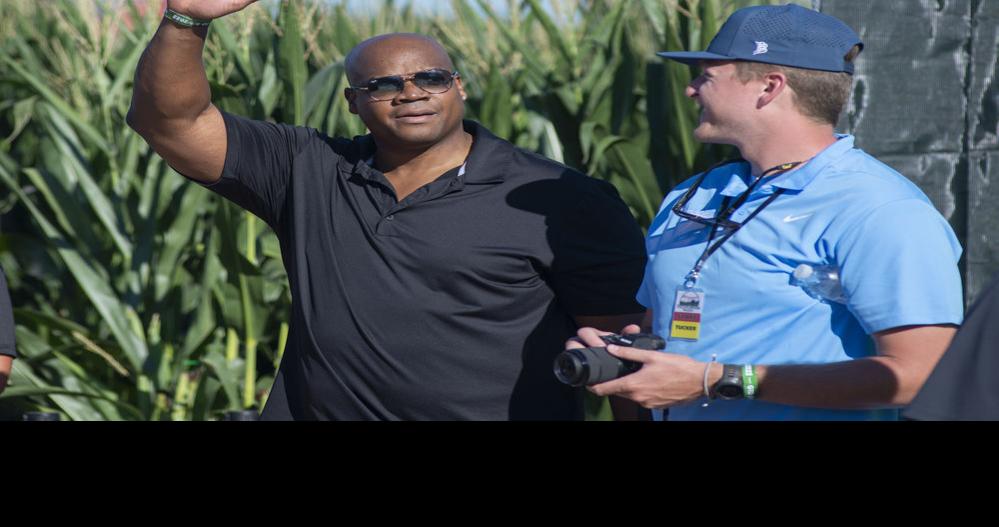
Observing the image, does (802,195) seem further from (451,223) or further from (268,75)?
(268,75)

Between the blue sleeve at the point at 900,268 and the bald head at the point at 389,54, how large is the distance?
102 cm

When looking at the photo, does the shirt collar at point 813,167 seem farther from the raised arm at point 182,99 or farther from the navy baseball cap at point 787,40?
the raised arm at point 182,99

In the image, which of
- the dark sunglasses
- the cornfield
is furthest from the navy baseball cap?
the cornfield

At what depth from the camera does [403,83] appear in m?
2.44

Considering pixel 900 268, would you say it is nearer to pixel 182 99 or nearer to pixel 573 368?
pixel 573 368

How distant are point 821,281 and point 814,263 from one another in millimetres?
29

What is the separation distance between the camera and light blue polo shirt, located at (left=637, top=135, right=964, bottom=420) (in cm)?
173

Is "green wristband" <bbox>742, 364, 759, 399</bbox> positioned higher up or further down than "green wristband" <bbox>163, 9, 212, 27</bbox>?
further down

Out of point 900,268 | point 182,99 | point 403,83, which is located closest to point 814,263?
point 900,268

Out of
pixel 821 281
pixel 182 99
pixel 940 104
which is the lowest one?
pixel 821 281

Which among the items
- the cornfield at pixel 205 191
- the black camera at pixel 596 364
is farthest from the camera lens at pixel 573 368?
the cornfield at pixel 205 191

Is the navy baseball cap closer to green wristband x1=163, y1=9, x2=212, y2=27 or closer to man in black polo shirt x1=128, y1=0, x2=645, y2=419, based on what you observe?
man in black polo shirt x1=128, y1=0, x2=645, y2=419

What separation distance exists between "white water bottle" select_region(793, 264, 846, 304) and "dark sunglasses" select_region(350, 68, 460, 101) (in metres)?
0.91
